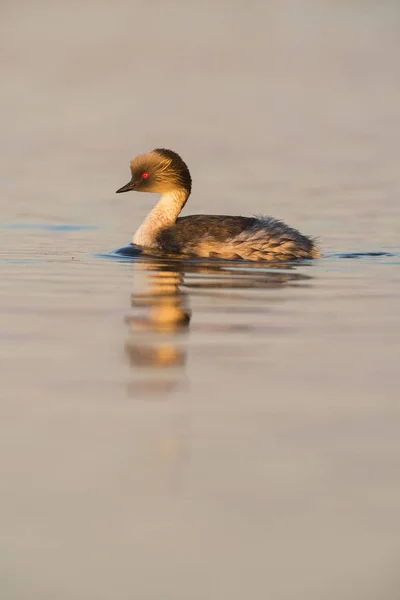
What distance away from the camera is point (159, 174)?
59.2 feet

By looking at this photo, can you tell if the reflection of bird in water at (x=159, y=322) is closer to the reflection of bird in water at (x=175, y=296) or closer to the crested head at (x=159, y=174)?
the reflection of bird in water at (x=175, y=296)

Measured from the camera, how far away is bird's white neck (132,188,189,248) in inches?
660

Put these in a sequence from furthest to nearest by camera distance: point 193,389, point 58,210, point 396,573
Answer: point 58,210 → point 193,389 → point 396,573

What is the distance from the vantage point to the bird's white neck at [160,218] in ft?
55.0

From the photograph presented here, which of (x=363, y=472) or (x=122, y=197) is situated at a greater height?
(x=122, y=197)

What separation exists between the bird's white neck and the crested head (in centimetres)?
12

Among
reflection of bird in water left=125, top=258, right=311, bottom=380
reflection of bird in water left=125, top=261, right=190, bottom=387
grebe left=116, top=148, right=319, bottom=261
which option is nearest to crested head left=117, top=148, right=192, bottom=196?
grebe left=116, top=148, right=319, bottom=261

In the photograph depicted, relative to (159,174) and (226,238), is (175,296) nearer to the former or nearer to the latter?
(226,238)

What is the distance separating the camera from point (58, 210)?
878 inches

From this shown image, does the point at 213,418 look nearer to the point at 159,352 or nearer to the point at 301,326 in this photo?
the point at 159,352

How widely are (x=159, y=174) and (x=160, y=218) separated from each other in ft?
3.32

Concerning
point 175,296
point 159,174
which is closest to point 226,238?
point 159,174

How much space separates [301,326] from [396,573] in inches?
195

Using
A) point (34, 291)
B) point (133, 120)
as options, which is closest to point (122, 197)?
point (34, 291)
